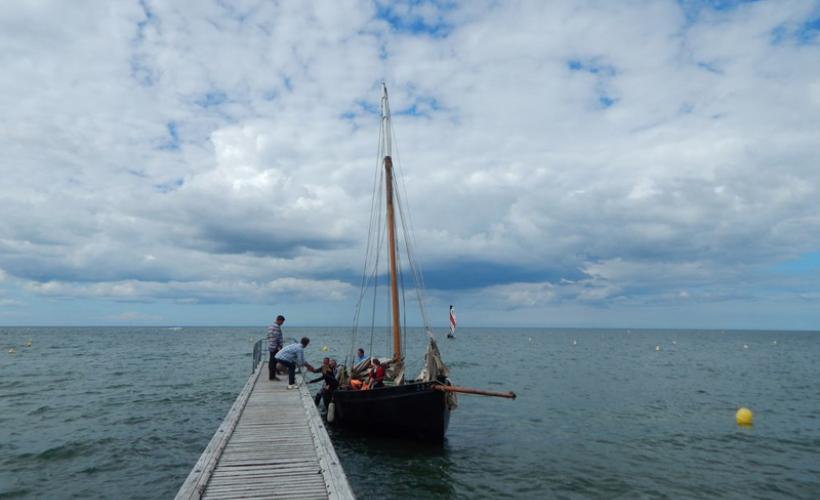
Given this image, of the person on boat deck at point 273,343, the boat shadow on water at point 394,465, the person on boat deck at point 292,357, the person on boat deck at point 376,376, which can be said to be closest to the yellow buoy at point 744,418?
the boat shadow on water at point 394,465

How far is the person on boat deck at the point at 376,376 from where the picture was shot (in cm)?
1938

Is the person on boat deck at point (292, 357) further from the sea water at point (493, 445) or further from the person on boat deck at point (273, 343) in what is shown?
the sea water at point (493, 445)

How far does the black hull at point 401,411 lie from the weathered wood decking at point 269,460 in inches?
133

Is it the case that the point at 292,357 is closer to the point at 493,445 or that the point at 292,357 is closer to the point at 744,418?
the point at 493,445

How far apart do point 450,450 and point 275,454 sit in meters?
9.32

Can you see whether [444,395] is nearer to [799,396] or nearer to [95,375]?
[799,396]

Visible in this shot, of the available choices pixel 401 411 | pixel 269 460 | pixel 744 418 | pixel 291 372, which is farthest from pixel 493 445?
pixel 744 418

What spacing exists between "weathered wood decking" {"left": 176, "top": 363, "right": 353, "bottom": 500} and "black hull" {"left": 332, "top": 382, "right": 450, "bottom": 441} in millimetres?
3389

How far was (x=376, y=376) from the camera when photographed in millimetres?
19531

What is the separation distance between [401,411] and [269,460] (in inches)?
323

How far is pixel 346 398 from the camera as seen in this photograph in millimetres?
19562

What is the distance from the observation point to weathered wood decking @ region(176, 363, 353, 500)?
342 inches

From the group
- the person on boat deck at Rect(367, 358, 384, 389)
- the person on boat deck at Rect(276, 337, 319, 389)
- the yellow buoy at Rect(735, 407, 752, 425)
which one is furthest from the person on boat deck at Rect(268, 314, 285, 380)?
the yellow buoy at Rect(735, 407, 752, 425)

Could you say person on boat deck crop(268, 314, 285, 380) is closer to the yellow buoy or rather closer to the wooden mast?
the wooden mast
